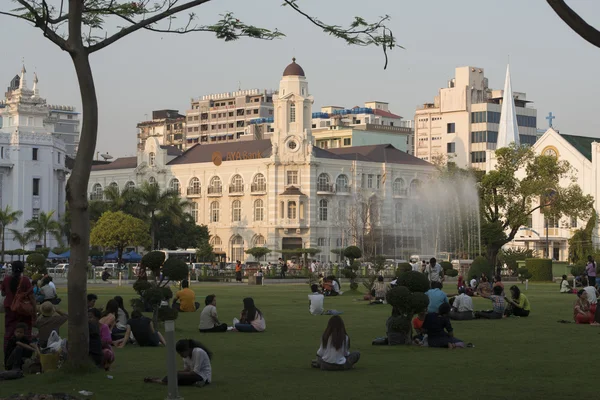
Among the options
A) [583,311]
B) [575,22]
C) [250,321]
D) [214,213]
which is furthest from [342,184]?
[575,22]

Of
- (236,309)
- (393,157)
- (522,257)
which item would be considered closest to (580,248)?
(522,257)

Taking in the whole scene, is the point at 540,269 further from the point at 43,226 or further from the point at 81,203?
the point at 43,226

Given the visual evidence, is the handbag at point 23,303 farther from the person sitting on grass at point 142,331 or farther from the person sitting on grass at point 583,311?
the person sitting on grass at point 583,311

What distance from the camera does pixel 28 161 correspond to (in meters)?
109

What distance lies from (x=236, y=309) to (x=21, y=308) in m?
16.2

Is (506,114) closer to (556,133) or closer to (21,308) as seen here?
(556,133)

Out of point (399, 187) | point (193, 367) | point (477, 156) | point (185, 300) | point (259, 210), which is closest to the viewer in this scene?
point (193, 367)

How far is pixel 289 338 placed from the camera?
877 inches

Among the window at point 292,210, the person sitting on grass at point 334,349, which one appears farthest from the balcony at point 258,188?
the person sitting on grass at point 334,349

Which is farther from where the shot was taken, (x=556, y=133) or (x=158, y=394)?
(x=556, y=133)

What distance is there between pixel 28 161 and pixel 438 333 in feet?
308

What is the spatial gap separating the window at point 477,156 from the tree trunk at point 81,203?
121 meters

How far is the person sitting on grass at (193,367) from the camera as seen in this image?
47.7 ft

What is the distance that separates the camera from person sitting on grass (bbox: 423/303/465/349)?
1948cm
